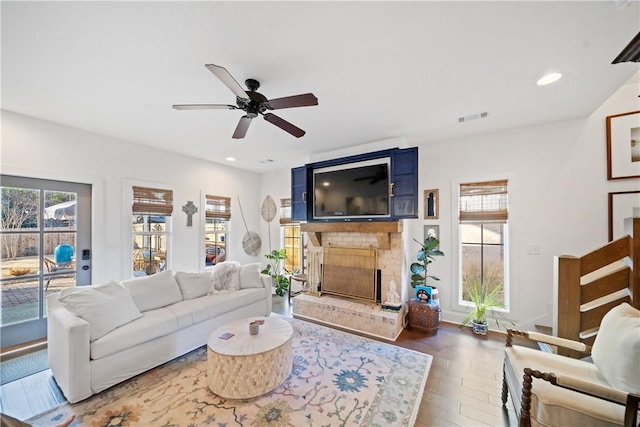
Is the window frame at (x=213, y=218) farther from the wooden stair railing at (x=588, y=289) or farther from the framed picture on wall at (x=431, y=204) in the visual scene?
the wooden stair railing at (x=588, y=289)

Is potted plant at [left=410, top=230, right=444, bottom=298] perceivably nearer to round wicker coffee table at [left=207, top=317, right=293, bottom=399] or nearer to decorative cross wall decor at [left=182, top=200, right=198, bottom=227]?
round wicker coffee table at [left=207, top=317, right=293, bottom=399]

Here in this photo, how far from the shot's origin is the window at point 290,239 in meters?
5.57

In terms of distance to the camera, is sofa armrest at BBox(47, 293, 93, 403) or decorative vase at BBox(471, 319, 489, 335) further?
decorative vase at BBox(471, 319, 489, 335)

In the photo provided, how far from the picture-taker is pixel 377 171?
146 inches

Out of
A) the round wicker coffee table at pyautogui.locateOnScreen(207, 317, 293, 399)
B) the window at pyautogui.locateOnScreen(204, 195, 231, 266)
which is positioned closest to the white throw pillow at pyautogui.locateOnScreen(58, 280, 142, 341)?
the round wicker coffee table at pyautogui.locateOnScreen(207, 317, 293, 399)

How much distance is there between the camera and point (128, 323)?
2486mm

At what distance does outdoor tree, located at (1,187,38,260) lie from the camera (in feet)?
9.45

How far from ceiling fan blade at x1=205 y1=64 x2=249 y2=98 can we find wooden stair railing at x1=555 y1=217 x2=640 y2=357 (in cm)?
337

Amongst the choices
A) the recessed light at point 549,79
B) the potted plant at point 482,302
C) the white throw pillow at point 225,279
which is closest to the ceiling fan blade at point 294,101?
the recessed light at point 549,79

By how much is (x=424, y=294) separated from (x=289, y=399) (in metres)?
2.35

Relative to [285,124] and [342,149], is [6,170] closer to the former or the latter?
[285,124]

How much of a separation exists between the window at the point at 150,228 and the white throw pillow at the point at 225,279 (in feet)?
4.53

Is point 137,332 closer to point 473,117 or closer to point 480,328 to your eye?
point 480,328

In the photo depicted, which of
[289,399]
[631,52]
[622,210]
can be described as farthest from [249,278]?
[622,210]
